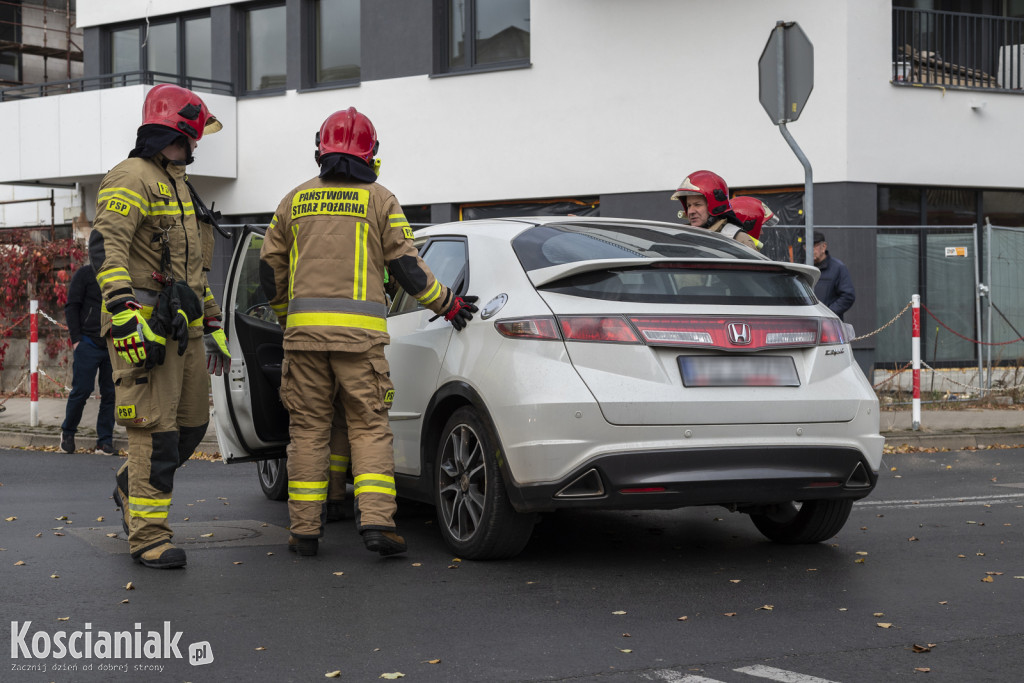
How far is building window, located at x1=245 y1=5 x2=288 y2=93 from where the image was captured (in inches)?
806

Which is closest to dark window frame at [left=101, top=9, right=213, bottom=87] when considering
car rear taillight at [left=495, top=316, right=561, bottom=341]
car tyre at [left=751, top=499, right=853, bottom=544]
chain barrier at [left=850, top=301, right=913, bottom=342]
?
chain barrier at [left=850, top=301, right=913, bottom=342]

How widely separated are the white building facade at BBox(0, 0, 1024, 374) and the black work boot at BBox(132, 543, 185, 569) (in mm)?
10831

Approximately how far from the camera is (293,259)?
6277 millimetres

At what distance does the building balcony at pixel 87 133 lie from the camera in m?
20.2

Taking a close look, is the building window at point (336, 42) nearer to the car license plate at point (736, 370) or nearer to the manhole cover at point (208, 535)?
the manhole cover at point (208, 535)

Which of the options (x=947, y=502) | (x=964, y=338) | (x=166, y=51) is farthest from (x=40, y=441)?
(x=166, y=51)

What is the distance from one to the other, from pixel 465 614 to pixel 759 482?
145 centimetres

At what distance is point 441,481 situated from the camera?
20.7 feet

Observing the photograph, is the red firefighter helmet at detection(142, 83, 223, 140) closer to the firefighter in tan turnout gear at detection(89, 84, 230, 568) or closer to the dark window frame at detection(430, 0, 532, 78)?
the firefighter in tan turnout gear at detection(89, 84, 230, 568)

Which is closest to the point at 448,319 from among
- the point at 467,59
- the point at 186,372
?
the point at 186,372

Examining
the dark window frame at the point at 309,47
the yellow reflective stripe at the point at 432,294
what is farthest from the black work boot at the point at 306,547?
the dark window frame at the point at 309,47

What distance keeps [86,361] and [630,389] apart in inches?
308

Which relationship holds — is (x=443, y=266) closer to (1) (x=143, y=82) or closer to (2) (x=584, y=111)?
(2) (x=584, y=111)

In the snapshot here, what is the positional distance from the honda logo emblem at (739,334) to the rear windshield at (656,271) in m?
0.13
